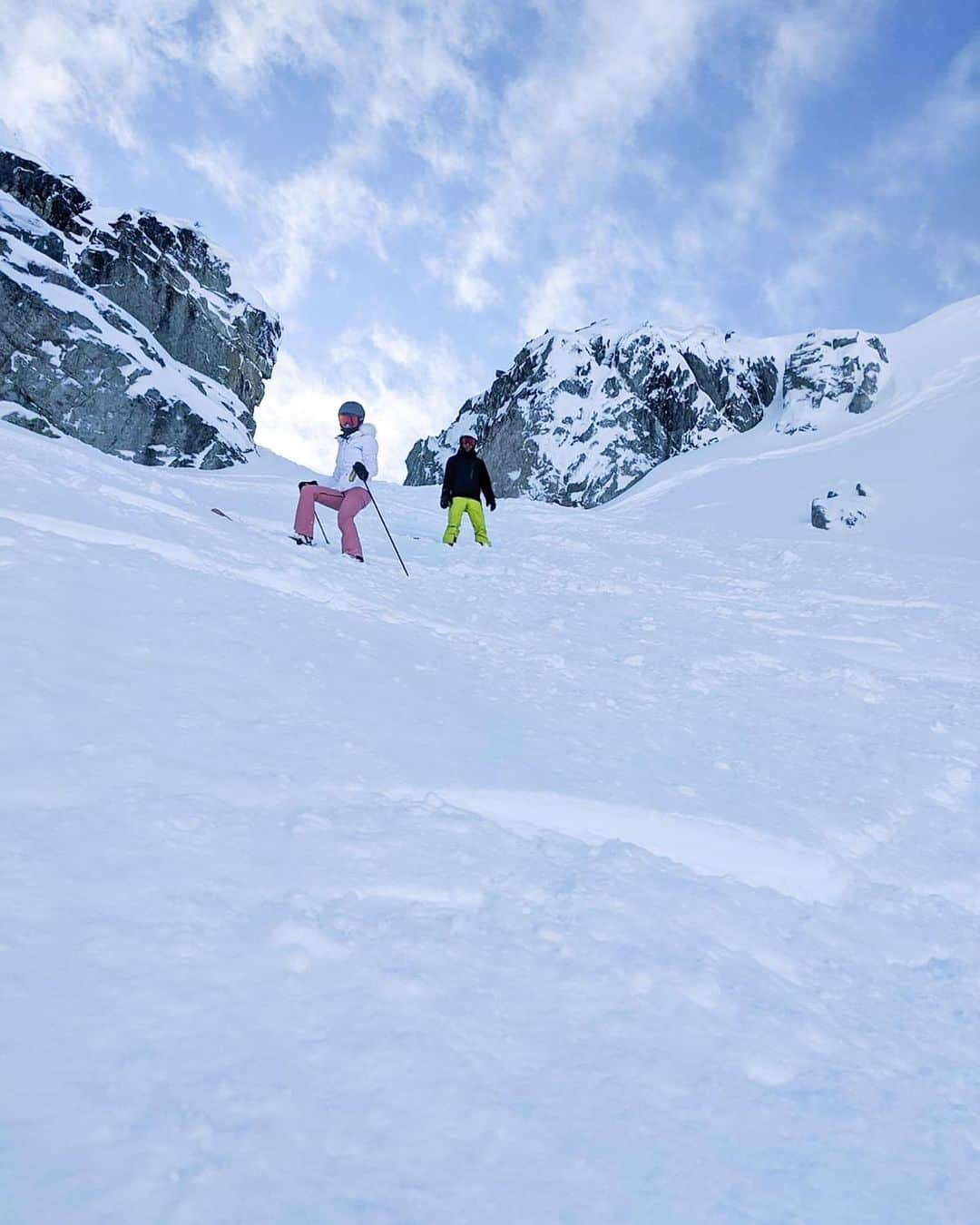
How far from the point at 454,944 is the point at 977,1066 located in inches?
59.2

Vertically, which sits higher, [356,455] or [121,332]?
[121,332]

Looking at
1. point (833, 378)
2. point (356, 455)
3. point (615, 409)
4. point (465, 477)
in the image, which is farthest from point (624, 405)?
point (356, 455)

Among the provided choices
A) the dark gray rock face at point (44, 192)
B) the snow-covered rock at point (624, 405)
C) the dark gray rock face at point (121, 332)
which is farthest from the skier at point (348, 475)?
the dark gray rock face at point (44, 192)

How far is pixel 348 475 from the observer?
906cm

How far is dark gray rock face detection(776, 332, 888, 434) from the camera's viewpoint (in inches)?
1889

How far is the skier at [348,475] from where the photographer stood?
8.80 metres

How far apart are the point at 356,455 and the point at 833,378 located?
49.6 meters

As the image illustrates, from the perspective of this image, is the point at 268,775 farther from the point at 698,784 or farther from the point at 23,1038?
the point at 698,784

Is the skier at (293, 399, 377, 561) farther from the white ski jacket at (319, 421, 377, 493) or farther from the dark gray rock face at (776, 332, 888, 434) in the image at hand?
the dark gray rock face at (776, 332, 888, 434)

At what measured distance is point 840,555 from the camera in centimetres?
1365

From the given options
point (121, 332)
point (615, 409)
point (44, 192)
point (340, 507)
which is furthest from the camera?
point (615, 409)

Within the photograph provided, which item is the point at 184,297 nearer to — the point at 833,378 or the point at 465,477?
the point at 833,378

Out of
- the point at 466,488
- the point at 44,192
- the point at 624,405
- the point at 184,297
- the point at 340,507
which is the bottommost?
the point at 340,507

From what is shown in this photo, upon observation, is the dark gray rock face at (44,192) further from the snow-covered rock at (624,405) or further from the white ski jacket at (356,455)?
the white ski jacket at (356,455)
